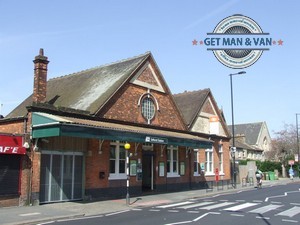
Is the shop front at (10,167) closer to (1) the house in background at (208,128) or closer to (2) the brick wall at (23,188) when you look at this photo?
(2) the brick wall at (23,188)

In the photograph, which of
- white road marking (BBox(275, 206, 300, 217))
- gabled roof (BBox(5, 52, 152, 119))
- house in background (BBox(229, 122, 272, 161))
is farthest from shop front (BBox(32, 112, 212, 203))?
house in background (BBox(229, 122, 272, 161))

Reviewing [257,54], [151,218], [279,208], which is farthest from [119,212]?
Result: [257,54]

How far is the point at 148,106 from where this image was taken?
24.6 m

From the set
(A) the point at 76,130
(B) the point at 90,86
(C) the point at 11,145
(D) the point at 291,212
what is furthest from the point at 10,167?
(D) the point at 291,212

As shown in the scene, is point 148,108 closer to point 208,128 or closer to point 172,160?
point 172,160

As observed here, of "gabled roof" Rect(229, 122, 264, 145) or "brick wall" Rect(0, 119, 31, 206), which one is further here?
"gabled roof" Rect(229, 122, 264, 145)

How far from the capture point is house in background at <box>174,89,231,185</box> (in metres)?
30.3

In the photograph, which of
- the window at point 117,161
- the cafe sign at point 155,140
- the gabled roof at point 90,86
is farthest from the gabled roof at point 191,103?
the window at point 117,161

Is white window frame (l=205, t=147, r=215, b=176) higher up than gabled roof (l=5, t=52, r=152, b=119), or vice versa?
gabled roof (l=5, t=52, r=152, b=119)

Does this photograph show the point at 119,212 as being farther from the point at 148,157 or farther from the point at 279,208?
the point at 148,157

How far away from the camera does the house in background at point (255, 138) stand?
217 ft

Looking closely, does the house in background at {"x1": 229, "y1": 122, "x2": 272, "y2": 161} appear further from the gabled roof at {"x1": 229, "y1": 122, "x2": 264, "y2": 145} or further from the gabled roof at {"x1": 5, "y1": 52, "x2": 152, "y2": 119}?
the gabled roof at {"x1": 5, "y1": 52, "x2": 152, "y2": 119}

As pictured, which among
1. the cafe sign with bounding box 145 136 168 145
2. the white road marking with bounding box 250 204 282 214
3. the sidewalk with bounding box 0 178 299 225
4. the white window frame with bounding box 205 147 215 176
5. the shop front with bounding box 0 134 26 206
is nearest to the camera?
the sidewalk with bounding box 0 178 299 225

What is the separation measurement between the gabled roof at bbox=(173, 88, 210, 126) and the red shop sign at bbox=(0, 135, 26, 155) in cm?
1505
